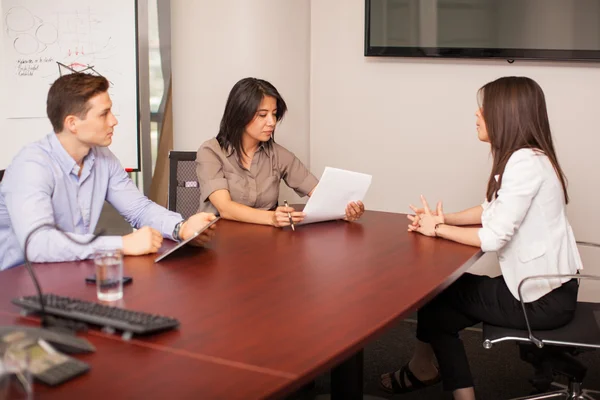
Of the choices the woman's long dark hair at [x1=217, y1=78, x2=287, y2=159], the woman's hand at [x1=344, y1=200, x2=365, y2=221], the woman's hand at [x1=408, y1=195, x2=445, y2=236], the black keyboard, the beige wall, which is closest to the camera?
the black keyboard

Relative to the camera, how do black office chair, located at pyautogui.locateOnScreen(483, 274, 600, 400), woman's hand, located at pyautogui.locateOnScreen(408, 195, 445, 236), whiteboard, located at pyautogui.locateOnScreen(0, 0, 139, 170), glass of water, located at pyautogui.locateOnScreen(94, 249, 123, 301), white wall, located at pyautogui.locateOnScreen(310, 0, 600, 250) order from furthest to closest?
whiteboard, located at pyautogui.locateOnScreen(0, 0, 139, 170) → white wall, located at pyautogui.locateOnScreen(310, 0, 600, 250) → woman's hand, located at pyautogui.locateOnScreen(408, 195, 445, 236) → black office chair, located at pyautogui.locateOnScreen(483, 274, 600, 400) → glass of water, located at pyautogui.locateOnScreen(94, 249, 123, 301)

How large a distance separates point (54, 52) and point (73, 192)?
1915mm

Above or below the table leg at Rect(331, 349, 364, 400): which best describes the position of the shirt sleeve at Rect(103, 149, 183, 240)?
above

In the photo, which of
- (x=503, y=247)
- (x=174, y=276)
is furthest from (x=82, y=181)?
(x=503, y=247)

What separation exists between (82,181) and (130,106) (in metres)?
1.71

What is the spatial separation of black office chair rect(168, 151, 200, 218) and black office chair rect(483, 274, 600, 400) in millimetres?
1541

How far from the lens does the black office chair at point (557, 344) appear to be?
2.52m

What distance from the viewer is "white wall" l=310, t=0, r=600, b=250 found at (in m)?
4.06

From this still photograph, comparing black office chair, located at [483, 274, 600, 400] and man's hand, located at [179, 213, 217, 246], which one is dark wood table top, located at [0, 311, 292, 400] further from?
black office chair, located at [483, 274, 600, 400]

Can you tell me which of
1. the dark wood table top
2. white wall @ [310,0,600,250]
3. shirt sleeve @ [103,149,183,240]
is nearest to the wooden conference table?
the dark wood table top

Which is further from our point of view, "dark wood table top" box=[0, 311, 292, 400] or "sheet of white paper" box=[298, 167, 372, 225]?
"sheet of white paper" box=[298, 167, 372, 225]

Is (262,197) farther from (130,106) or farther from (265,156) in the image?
(130,106)

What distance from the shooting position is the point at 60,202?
2646 millimetres

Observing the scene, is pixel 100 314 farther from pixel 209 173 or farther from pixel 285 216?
pixel 209 173
